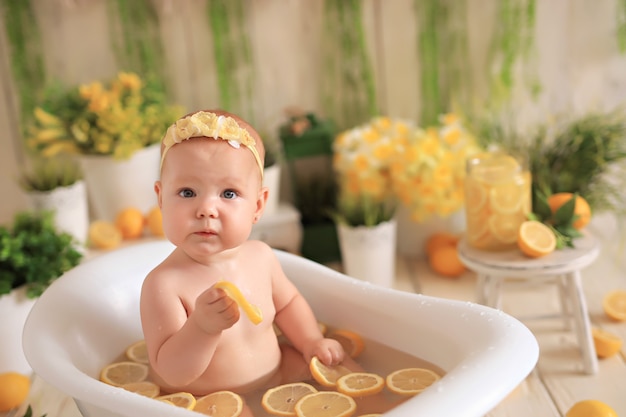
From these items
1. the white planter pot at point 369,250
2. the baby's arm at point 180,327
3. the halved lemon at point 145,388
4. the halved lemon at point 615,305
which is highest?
the baby's arm at point 180,327

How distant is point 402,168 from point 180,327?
4.29 ft

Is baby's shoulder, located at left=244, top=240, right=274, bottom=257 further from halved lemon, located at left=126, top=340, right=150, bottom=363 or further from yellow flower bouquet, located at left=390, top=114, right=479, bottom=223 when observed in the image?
yellow flower bouquet, located at left=390, top=114, right=479, bottom=223

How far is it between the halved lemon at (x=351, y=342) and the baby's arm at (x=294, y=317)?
0.17ft

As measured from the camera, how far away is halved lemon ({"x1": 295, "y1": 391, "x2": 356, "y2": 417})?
1369 millimetres

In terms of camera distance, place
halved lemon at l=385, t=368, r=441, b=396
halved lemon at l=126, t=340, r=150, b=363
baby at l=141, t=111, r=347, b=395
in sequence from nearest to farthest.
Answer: baby at l=141, t=111, r=347, b=395 → halved lemon at l=385, t=368, r=441, b=396 → halved lemon at l=126, t=340, r=150, b=363

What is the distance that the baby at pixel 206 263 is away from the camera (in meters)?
1.33

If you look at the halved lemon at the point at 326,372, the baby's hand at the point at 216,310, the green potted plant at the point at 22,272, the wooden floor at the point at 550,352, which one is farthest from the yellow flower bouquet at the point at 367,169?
the baby's hand at the point at 216,310

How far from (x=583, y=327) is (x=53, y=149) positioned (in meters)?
1.63

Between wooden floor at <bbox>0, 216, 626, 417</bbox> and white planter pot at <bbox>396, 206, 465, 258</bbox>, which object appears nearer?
wooden floor at <bbox>0, 216, 626, 417</bbox>

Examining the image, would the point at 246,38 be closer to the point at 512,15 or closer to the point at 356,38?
the point at 356,38

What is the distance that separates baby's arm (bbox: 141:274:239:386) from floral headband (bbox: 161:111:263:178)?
10.3 inches

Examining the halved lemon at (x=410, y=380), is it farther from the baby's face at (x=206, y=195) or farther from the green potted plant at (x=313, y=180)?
the green potted plant at (x=313, y=180)

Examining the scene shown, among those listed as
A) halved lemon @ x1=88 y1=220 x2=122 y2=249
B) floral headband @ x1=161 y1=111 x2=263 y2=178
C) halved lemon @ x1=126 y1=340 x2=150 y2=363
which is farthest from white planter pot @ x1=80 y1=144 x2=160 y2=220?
floral headband @ x1=161 y1=111 x2=263 y2=178

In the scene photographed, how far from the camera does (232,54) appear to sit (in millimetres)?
2754
